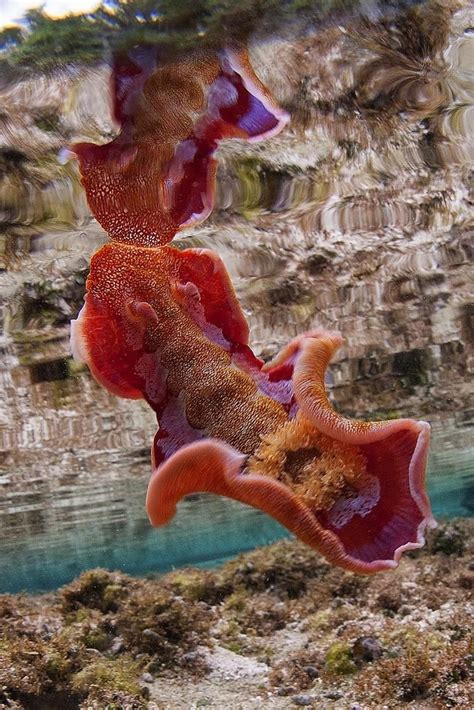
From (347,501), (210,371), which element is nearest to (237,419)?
(210,371)

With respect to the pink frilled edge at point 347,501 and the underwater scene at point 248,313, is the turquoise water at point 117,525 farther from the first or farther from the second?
the pink frilled edge at point 347,501

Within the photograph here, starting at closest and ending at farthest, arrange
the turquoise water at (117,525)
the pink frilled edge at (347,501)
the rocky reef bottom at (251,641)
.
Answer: the pink frilled edge at (347,501) < the rocky reef bottom at (251,641) < the turquoise water at (117,525)

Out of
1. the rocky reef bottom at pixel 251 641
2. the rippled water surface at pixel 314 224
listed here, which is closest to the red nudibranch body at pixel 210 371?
the rippled water surface at pixel 314 224

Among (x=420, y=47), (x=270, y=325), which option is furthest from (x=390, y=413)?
(x=420, y=47)

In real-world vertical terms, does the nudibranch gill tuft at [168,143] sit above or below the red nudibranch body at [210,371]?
above

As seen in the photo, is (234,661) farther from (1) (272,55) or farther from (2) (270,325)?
(1) (272,55)

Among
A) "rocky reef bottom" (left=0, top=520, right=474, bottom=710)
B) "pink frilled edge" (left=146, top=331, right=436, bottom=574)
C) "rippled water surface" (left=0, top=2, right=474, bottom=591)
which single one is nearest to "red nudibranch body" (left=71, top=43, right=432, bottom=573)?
"pink frilled edge" (left=146, top=331, right=436, bottom=574)

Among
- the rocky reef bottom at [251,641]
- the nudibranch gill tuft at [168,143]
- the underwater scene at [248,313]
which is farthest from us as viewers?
the rocky reef bottom at [251,641]

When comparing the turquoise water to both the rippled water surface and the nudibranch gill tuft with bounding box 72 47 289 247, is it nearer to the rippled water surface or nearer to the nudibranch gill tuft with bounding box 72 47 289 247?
the rippled water surface
